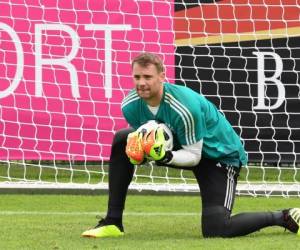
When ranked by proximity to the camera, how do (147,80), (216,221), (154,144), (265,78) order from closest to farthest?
(154,144), (147,80), (216,221), (265,78)

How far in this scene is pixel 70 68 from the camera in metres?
11.1

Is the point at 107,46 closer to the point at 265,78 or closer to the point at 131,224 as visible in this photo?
the point at 265,78

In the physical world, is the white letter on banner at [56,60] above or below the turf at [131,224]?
above

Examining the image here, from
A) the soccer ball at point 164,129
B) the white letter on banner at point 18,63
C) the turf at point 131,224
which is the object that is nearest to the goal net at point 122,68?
the white letter on banner at point 18,63

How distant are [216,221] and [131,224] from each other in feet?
3.87

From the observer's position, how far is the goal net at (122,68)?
36.3 ft

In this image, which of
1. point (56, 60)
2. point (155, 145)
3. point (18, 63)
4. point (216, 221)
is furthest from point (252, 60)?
point (155, 145)

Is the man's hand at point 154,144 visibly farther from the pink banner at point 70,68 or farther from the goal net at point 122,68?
the pink banner at point 70,68

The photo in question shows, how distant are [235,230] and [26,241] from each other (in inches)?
56.5

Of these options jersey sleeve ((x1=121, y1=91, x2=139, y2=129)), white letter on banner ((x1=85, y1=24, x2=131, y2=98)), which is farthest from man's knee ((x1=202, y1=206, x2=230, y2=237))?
white letter on banner ((x1=85, y1=24, x2=131, y2=98))

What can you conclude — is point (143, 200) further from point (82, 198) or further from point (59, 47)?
point (59, 47)

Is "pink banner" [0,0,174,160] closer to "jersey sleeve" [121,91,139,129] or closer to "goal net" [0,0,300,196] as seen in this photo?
"goal net" [0,0,300,196]

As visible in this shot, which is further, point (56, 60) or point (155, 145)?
point (56, 60)

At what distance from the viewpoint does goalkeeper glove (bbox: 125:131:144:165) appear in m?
6.27
